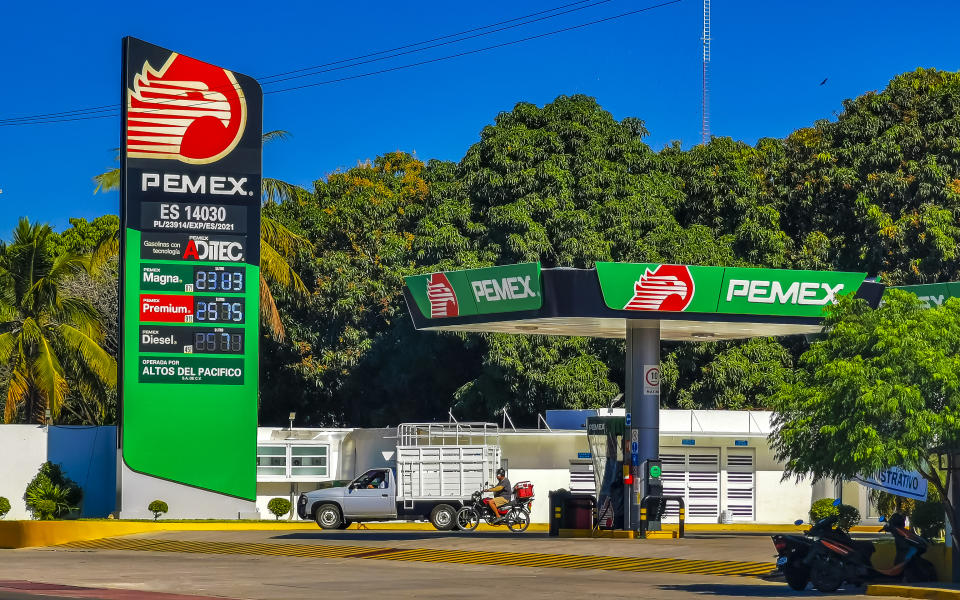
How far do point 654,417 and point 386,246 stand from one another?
2254 cm

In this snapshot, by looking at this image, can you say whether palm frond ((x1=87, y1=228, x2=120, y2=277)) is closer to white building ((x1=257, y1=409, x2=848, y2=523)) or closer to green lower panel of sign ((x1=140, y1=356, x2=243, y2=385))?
green lower panel of sign ((x1=140, y1=356, x2=243, y2=385))

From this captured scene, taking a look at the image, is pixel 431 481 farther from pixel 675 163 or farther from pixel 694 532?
pixel 675 163

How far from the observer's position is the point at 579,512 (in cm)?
3147

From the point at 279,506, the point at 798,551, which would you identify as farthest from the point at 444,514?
the point at 798,551

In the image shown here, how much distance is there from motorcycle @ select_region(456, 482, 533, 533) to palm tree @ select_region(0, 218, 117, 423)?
41.2 ft

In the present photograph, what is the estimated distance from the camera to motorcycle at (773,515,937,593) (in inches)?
757

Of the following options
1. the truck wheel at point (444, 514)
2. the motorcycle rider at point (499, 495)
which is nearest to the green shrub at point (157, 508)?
the truck wheel at point (444, 514)

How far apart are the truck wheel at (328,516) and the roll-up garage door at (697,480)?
443 inches

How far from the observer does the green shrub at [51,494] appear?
37.4 m

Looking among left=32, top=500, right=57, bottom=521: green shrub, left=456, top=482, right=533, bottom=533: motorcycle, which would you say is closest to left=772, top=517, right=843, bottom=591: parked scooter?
left=456, top=482, right=533, bottom=533: motorcycle

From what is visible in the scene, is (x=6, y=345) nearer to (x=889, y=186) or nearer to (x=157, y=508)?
(x=157, y=508)

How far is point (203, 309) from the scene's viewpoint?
37.3 m

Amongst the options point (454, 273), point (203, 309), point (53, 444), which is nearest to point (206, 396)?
point (203, 309)

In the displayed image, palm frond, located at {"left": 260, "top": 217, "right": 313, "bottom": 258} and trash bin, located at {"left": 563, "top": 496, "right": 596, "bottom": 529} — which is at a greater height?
palm frond, located at {"left": 260, "top": 217, "right": 313, "bottom": 258}
